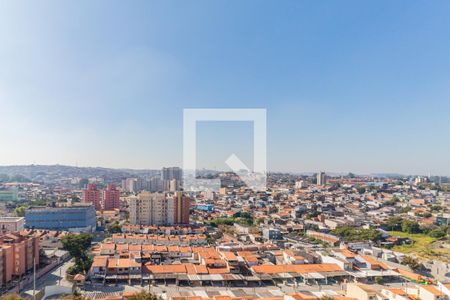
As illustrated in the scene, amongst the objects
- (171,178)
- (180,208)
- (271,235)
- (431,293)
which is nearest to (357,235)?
(271,235)

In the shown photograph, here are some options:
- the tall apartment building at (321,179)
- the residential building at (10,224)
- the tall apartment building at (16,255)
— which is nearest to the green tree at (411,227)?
the tall apartment building at (16,255)

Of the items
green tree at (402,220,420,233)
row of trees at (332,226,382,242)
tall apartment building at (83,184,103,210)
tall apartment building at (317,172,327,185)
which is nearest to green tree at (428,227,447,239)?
green tree at (402,220,420,233)

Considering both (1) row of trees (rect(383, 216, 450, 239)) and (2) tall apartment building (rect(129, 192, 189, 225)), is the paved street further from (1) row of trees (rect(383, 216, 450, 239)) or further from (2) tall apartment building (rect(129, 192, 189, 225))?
Answer: (1) row of trees (rect(383, 216, 450, 239))

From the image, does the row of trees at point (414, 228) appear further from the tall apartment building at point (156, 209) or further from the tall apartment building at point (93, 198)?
the tall apartment building at point (93, 198)

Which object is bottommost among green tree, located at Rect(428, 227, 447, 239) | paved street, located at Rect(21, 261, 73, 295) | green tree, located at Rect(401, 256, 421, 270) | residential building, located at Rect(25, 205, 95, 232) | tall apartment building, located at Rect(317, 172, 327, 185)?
green tree, located at Rect(428, 227, 447, 239)

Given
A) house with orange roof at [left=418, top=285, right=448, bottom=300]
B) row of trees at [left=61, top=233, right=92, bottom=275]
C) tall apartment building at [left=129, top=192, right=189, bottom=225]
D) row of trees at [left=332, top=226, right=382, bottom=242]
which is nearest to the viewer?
house with orange roof at [left=418, top=285, right=448, bottom=300]

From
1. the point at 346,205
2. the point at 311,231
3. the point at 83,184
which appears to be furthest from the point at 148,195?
the point at 83,184
